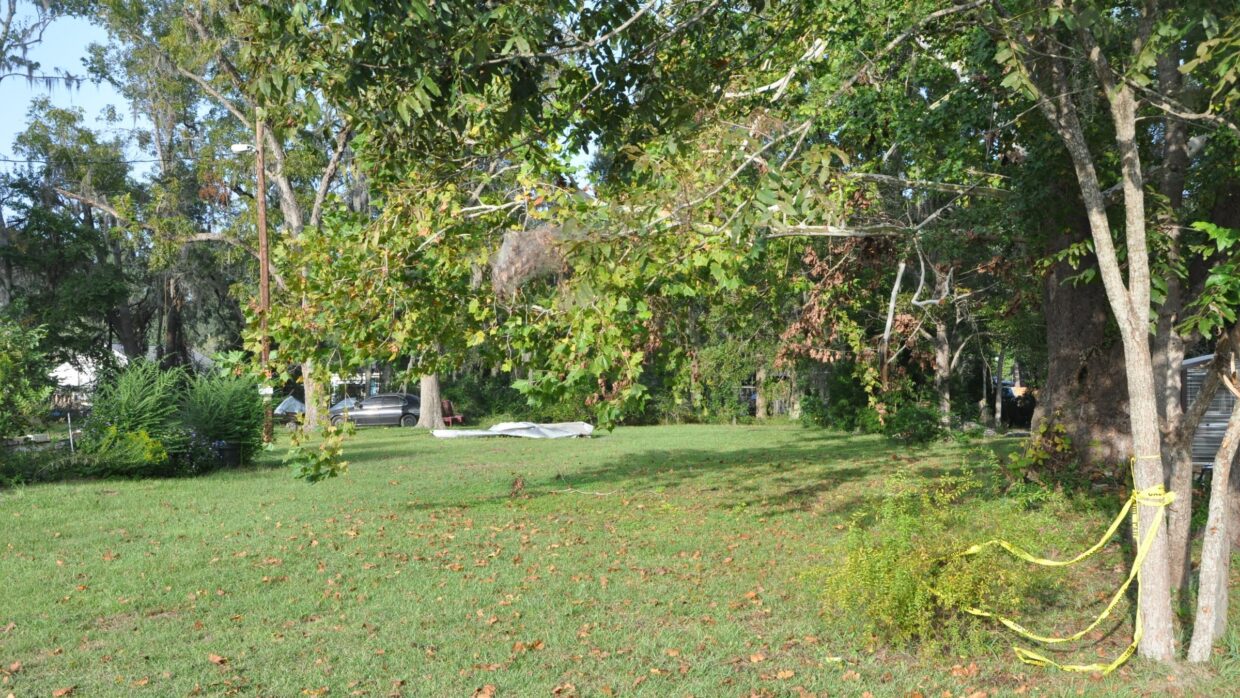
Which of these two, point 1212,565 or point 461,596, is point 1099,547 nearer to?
point 1212,565

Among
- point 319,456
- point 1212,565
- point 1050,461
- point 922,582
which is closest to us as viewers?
point 1212,565

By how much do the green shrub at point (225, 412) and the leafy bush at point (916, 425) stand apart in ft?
43.4

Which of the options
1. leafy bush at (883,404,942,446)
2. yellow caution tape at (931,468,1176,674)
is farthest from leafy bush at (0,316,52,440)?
leafy bush at (883,404,942,446)

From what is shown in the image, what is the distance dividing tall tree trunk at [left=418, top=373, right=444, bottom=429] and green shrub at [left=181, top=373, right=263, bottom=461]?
1321cm

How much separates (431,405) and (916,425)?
16908mm

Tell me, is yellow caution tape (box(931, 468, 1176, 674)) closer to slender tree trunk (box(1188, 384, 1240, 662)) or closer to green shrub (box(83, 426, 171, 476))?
slender tree trunk (box(1188, 384, 1240, 662))

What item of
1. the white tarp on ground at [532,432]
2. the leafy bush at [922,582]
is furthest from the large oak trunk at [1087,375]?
the white tarp on ground at [532,432]

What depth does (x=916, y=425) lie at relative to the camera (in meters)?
21.5

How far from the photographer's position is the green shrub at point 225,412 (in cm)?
1808

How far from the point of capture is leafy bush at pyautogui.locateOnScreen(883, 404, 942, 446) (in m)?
21.3

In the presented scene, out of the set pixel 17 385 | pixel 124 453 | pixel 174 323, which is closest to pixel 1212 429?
pixel 124 453

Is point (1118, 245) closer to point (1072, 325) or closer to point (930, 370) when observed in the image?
point (1072, 325)

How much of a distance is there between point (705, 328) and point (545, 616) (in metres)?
8.97

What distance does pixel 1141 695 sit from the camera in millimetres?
5016
